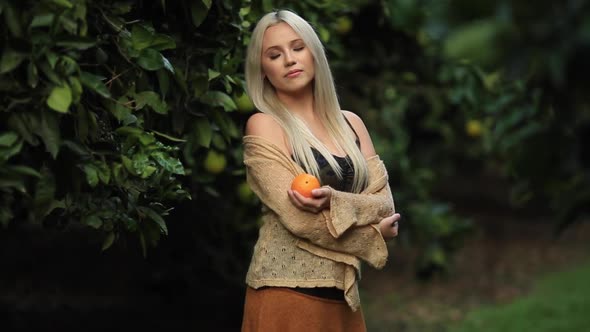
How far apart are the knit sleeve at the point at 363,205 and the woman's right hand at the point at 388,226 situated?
0.03 m

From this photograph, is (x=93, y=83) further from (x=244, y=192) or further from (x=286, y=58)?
(x=244, y=192)

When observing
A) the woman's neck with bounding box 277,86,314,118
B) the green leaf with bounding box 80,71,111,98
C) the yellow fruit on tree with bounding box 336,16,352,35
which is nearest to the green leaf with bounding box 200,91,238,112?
the woman's neck with bounding box 277,86,314,118

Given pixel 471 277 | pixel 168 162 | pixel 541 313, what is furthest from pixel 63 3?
pixel 471 277

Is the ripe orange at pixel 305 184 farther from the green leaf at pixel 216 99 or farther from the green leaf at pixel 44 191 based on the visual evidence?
the green leaf at pixel 44 191

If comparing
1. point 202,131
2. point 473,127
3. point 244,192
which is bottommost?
point 473,127

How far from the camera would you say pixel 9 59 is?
274cm

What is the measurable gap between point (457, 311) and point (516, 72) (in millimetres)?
6985

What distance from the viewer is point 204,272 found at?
7.26m

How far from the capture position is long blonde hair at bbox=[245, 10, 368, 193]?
12.0 ft

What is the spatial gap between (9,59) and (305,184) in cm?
113

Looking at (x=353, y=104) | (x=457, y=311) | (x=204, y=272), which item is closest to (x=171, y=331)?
(x=204, y=272)

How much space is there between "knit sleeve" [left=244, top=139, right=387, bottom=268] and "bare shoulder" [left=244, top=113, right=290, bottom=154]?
0.05 meters

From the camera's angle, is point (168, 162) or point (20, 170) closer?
point (20, 170)

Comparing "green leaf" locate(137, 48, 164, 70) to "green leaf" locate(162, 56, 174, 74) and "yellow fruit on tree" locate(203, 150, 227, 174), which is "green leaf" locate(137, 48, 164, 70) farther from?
"yellow fruit on tree" locate(203, 150, 227, 174)
